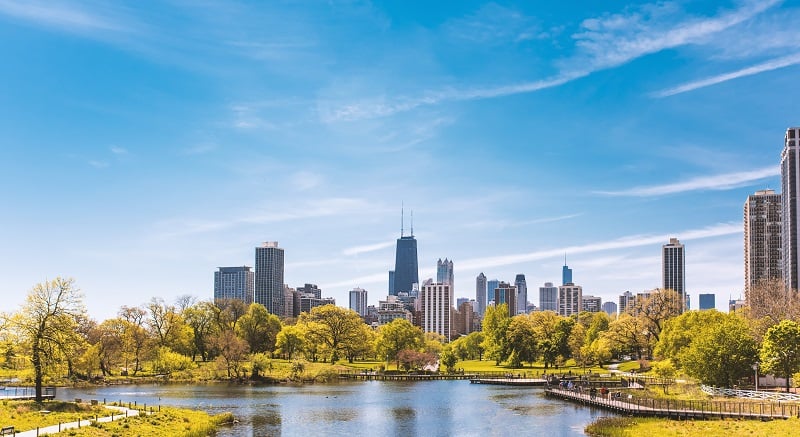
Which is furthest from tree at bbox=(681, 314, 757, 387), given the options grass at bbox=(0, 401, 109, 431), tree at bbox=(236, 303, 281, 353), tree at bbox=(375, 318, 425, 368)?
tree at bbox=(236, 303, 281, 353)

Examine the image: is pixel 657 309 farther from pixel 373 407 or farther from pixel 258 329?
pixel 258 329

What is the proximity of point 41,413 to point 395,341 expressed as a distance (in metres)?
86.5

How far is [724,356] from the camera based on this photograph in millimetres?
70562

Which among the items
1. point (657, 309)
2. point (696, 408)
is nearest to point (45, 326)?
point (696, 408)

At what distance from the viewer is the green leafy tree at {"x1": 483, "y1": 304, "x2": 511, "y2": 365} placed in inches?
5399

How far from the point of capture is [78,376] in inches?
4176

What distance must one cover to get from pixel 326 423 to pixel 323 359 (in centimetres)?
7573

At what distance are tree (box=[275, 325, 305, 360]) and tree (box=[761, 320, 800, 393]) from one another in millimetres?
84068

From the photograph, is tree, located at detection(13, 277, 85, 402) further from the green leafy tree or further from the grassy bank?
the green leafy tree

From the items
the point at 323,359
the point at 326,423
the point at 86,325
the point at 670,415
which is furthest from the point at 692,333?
the point at 86,325

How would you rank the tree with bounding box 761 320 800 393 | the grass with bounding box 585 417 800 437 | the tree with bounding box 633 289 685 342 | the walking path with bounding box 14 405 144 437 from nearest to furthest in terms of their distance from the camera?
the walking path with bounding box 14 405 144 437
the grass with bounding box 585 417 800 437
the tree with bounding box 761 320 800 393
the tree with bounding box 633 289 685 342

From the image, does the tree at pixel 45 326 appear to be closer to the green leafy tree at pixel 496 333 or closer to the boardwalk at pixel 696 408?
the boardwalk at pixel 696 408

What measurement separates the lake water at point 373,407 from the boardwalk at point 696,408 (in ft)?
8.67

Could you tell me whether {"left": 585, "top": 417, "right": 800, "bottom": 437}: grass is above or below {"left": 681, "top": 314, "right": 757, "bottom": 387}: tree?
below
